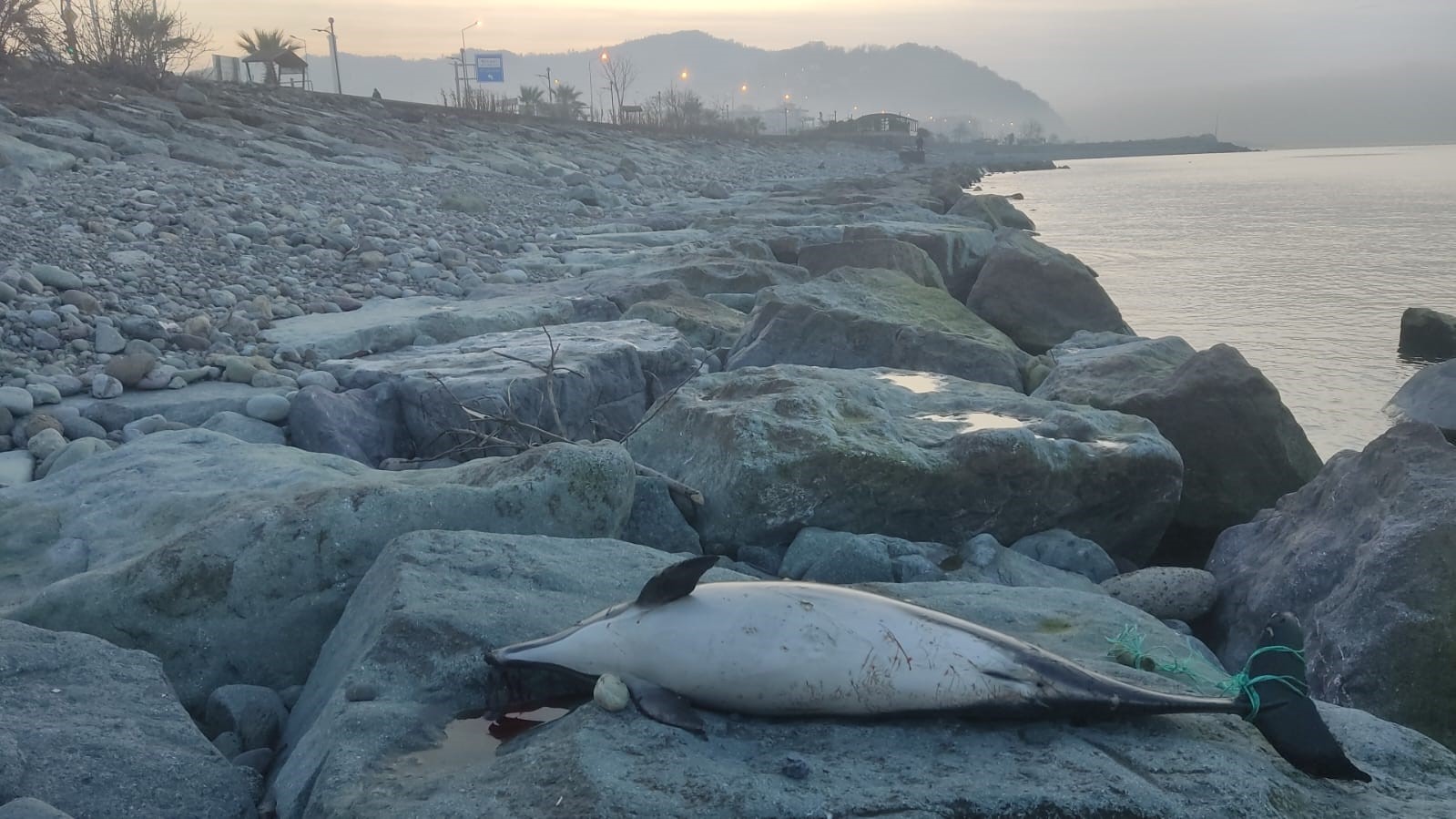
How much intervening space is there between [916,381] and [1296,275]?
1514cm

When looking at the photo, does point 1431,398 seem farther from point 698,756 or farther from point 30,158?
point 30,158

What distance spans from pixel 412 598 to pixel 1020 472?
302 centimetres

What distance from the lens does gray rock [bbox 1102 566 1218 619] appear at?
4.55 meters

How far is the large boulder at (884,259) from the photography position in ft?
35.2

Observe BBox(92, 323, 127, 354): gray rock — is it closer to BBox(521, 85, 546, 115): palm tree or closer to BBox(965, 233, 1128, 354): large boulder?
BBox(965, 233, 1128, 354): large boulder

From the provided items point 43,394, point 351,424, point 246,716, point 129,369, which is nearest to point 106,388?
point 129,369

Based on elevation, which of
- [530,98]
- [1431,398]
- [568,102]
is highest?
[530,98]

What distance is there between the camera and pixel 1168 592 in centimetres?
460

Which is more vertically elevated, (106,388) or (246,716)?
(106,388)

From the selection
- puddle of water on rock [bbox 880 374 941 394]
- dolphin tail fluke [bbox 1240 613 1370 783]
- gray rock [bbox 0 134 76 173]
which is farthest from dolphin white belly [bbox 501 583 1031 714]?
gray rock [bbox 0 134 76 173]

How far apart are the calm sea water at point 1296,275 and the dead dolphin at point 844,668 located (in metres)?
6.74

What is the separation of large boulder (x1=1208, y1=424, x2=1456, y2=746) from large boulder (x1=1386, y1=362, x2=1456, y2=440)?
16.2 feet

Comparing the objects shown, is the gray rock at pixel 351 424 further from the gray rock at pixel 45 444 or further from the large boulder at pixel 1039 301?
the large boulder at pixel 1039 301

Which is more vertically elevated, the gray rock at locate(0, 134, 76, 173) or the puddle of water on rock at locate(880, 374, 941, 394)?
the gray rock at locate(0, 134, 76, 173)
